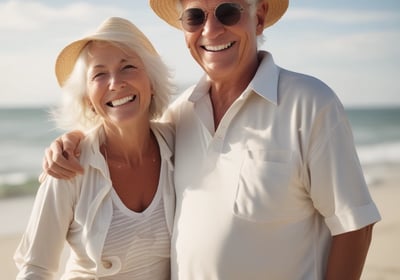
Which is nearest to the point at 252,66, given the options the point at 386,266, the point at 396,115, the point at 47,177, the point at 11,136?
the point at 47,177

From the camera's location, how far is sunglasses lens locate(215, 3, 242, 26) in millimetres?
3436

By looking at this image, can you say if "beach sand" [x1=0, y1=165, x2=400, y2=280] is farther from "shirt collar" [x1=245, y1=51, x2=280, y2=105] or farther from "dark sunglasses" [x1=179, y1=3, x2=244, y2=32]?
"dark sunglasses" [x1=179, y1=3, x2=244, y2=32]

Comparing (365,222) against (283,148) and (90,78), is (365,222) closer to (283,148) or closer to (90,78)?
(283,148)

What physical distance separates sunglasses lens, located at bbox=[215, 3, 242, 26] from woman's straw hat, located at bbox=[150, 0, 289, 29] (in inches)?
16.3

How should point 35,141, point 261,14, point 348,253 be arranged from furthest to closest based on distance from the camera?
point 35,141 → point 261,14 → point 348,253

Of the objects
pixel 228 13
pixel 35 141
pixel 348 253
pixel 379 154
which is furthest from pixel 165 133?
pixel 35 141

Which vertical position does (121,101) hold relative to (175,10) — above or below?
below

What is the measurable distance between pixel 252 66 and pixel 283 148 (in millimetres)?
633

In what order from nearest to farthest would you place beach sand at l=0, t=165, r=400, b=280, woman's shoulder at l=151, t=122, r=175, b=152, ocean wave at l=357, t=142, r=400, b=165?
1. woman's shoulder at l=151, t=122, r=175, b=152
2. beach sand at l=0, t=165, r=400, b=280
3. ocean wave at l=357, t=142, r=400, b=165

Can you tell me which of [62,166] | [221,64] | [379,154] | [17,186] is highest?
[221,64]

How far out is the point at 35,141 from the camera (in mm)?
26734

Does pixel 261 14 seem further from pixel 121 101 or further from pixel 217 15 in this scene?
pixel 121 101

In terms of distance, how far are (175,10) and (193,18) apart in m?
0.46

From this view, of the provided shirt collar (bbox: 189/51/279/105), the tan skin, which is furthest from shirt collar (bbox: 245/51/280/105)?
the tan skin
